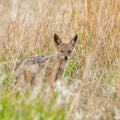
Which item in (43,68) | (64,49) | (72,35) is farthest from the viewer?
(72,35)

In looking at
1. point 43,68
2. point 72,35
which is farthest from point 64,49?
point 72,35

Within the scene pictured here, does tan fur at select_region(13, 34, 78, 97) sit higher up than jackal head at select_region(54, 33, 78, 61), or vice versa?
jackal head at select_region(54, 33, 78, 61)

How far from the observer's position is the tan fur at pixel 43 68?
575 cm

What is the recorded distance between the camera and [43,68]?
595 centimetres

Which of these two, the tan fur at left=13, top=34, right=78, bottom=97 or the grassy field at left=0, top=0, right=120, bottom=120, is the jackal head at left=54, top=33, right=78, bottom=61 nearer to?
the tan fur at left=13, top=34, right=78, bottom=97

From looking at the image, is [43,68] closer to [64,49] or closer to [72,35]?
[64,49]

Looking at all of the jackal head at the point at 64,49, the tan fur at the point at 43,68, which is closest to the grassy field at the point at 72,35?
the tan fur at the point at 43,68

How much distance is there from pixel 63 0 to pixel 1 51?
110 cm

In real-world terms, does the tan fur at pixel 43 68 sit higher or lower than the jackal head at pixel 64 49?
lower

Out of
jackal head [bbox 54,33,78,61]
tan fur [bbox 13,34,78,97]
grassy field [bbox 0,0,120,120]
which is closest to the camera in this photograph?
tan fur [bbox 13,34,78,97]

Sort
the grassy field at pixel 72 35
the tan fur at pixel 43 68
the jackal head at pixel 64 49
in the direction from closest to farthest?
the tan fur at pixel 43 68
the jackal head at pixel 64 49
the grassy field at pixel 72 35

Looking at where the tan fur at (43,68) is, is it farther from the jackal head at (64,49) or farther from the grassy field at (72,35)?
the grassy field at (72,35)

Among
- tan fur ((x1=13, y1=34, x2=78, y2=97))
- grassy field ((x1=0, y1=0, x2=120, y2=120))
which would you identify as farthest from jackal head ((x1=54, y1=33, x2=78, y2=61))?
grassy field ((x1=0, y1=0, x2=120, y2=120))

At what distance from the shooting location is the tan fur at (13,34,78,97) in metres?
Result: 5.75
